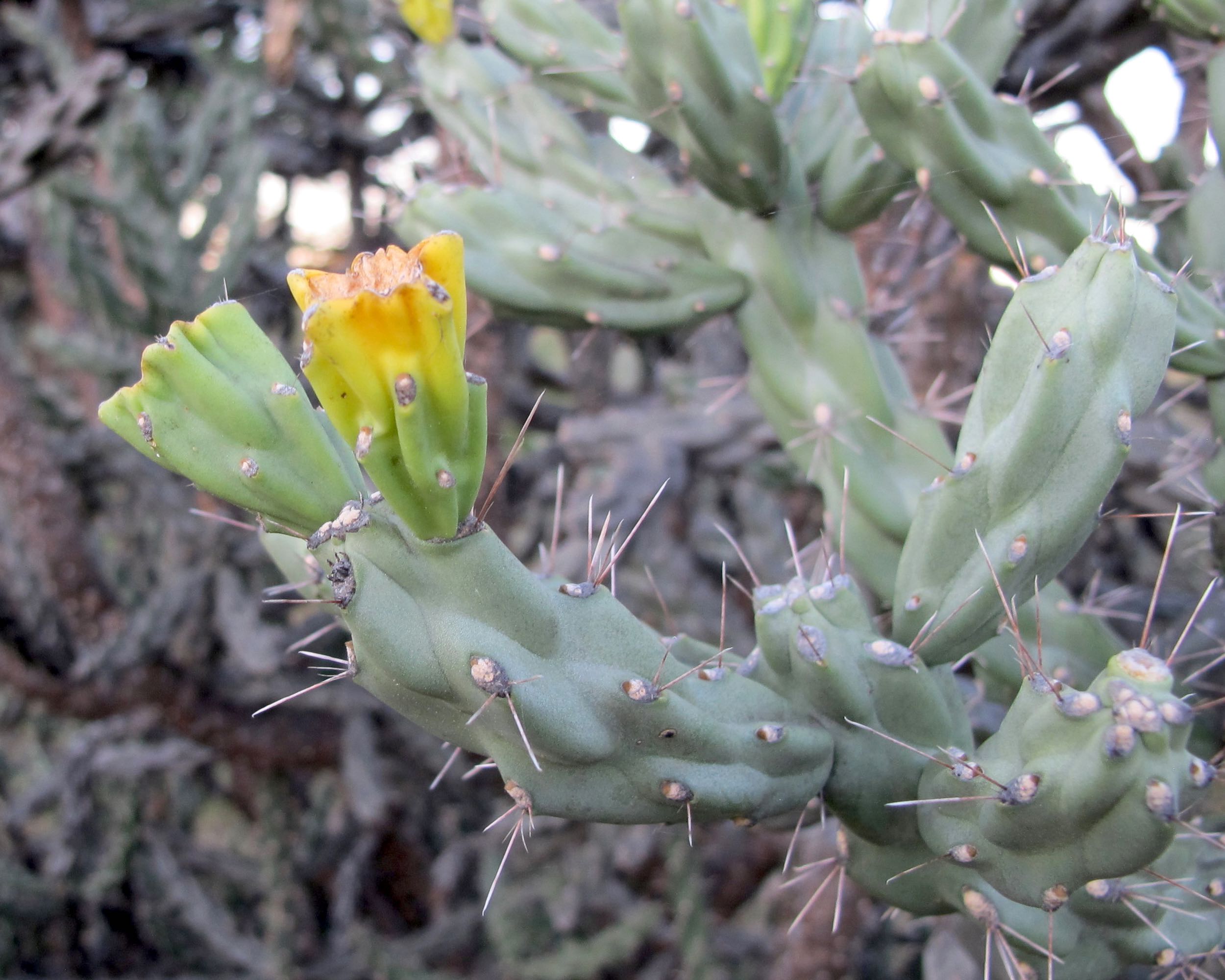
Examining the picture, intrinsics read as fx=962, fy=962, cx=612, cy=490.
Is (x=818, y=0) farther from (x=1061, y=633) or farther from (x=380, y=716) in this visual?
(x=380, y=716)

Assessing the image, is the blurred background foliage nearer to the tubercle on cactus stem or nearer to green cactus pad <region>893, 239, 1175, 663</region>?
the tubercle on cactus stem

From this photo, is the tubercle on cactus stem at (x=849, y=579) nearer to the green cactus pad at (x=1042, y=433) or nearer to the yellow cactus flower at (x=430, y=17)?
the green cactus pad at (x=1042, y=433)

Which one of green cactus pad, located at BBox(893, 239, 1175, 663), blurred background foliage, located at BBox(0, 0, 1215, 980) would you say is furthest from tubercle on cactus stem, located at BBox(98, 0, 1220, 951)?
blurred background foliage, located at BBox(0, 0, 1215, 980)

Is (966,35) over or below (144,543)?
over

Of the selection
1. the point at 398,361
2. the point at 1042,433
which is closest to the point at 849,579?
the point at 1042,433

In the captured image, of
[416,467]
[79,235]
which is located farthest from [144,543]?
[416,467]

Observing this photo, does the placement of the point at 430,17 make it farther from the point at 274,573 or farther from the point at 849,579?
the point at 274,573
